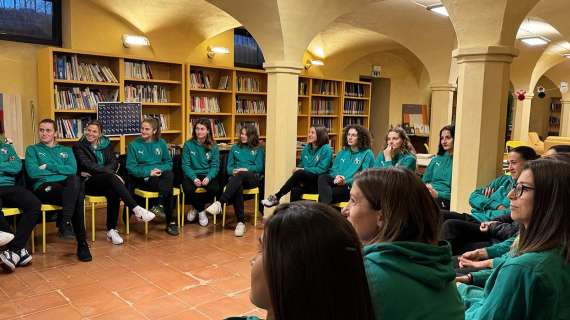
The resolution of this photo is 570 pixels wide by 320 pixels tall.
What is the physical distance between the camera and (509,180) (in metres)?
Answer: 3.46

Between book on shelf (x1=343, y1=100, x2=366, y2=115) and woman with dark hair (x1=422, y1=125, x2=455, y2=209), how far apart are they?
17.6ft

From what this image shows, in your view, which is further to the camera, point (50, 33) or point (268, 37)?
point (50, 33)

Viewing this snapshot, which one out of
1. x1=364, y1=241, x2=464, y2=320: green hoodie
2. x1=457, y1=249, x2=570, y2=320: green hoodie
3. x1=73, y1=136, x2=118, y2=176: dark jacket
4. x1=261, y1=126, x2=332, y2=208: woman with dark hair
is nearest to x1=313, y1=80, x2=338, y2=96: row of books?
x1=261, y1=126, x2=332, y2=208: woman with dark hair

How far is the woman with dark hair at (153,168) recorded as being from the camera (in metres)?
4.77

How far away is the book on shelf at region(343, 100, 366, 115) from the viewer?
31.7ft

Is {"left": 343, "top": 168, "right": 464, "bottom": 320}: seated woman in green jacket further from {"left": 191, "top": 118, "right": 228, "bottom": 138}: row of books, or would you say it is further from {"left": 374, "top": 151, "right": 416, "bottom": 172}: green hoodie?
{"left": 191, "top": 118, "right": 228, "bottom": 138}: row of books

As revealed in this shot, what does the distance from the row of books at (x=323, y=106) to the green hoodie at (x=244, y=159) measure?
3.58 m

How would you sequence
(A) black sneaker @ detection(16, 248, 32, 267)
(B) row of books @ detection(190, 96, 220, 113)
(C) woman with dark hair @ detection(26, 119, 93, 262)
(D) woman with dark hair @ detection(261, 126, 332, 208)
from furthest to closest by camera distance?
(B) row of books @ detection(190, 96, 220, 113), (D) woman with dark hair @ detection(261, 126, 332, 208), (C) woman with dark hair @ detection(26, 119, 93, 262), (A) black sneaker @ detection(16, 248, 32, 267)

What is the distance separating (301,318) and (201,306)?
2.51m

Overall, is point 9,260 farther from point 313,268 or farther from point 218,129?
point 218,129

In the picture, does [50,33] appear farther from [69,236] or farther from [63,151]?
[69,236]

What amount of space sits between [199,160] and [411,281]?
13.9 feet

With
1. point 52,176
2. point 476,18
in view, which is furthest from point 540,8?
point 52,176

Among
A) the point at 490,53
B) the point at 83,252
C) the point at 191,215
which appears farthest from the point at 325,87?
the point at 83,252
